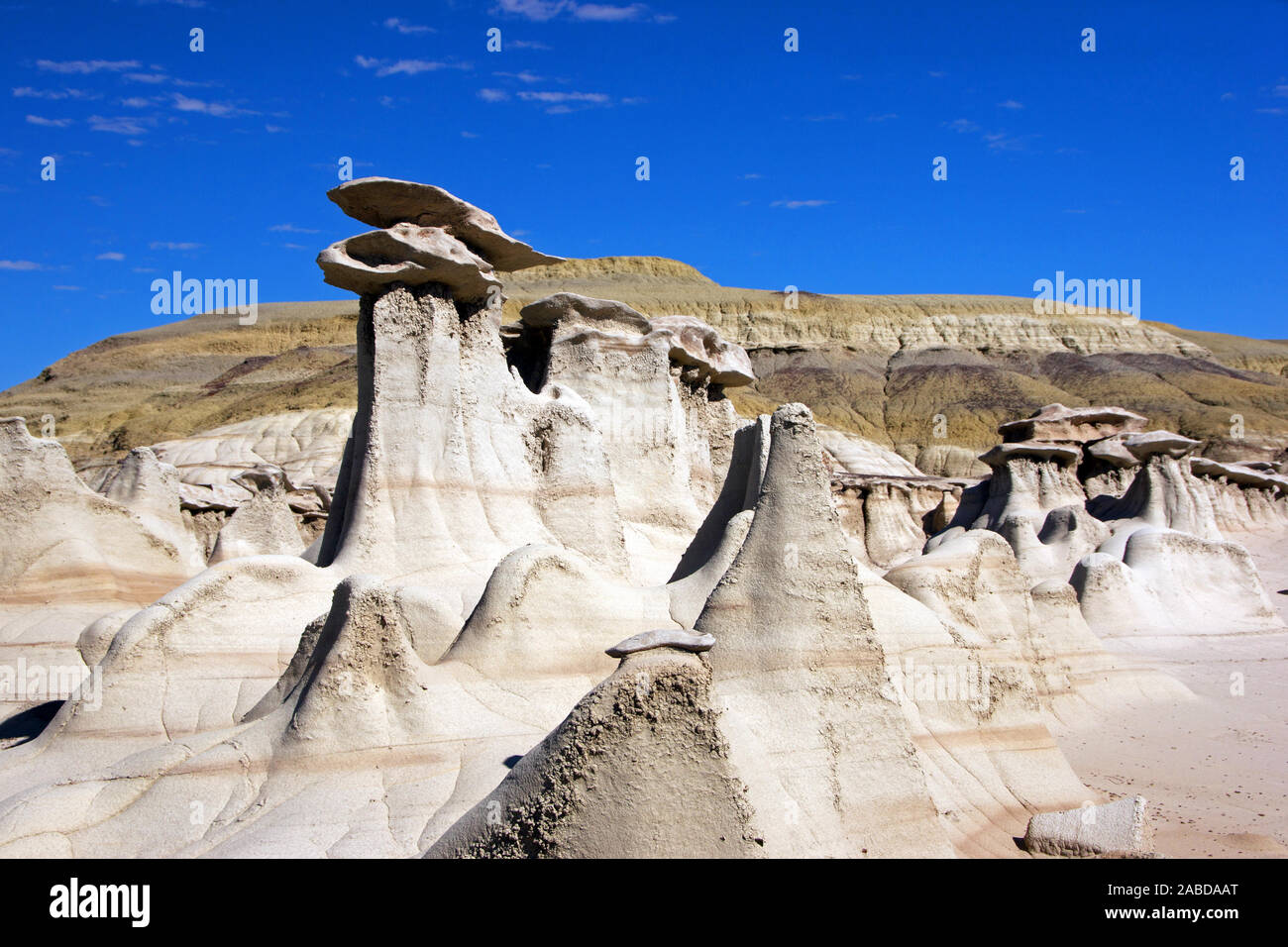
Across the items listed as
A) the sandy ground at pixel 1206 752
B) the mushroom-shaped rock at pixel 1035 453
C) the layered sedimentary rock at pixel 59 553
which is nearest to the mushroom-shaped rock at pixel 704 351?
the sandy ground at pixel 1206 752

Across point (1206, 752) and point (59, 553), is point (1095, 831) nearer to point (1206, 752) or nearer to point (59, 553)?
point (1206, 752)

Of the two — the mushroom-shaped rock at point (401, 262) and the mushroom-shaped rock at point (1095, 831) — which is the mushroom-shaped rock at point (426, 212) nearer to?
the mushroom-shaped rock at point (401, 262)

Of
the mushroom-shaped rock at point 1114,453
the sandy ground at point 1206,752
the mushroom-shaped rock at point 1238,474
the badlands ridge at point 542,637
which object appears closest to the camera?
the badlands ridge at point 542,637

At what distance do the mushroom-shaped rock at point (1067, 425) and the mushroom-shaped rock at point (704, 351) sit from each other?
1301 centimetres

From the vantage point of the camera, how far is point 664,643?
4.80 meters

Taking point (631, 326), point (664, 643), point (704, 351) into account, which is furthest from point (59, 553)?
point (664, 643)

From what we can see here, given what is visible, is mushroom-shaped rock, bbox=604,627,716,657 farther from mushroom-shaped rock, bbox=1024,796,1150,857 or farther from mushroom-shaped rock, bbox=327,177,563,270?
mushroom-shaped rock, bbox=327,177,563,270

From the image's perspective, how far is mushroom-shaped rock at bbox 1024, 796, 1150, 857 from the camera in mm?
6215

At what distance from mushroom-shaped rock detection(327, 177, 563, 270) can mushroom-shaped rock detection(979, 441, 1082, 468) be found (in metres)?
16.0

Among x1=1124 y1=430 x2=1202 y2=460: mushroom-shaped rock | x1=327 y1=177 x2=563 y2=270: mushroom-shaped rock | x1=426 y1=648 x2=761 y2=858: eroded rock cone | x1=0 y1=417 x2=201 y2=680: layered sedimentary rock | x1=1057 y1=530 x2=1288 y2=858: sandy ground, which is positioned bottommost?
x1=1057 y1=530 x2=1288 y2=858: sandy ground

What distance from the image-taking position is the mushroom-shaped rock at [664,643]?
4.77m

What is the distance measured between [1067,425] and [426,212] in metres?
21.3

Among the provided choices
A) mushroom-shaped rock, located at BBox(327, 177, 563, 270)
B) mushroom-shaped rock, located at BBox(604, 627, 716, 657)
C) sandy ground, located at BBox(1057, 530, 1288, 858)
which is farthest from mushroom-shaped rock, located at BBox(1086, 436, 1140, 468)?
mushroom-shaped rock, located at BBox(604, 627, 716, 657)
